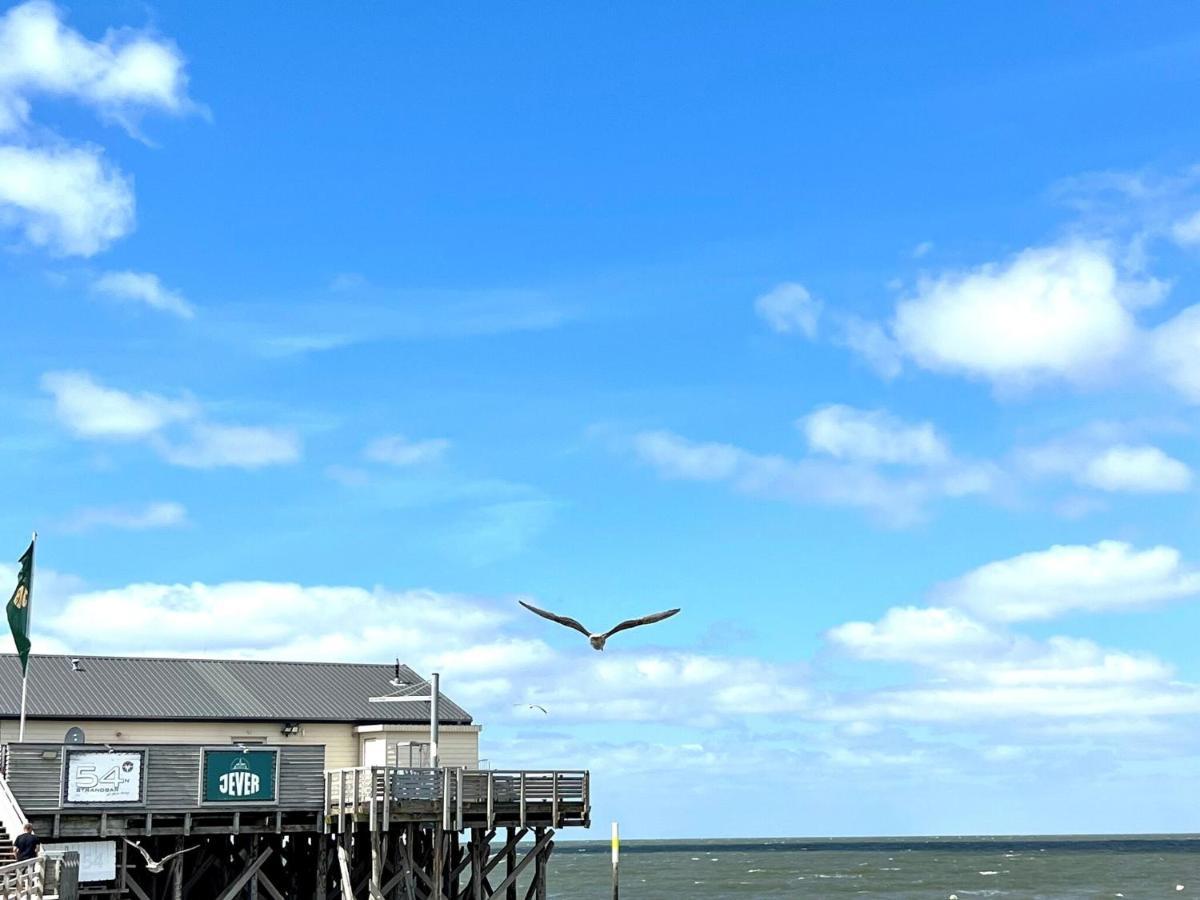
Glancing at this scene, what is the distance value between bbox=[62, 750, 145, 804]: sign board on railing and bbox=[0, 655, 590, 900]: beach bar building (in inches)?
1.3

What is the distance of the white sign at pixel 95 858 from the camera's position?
111 feet

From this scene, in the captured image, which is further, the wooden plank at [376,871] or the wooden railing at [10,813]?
the wooden plank at [376,871]

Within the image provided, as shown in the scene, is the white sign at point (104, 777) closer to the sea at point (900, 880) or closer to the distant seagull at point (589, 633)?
the distant seagull at point (589, 633)

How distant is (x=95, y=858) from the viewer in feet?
112

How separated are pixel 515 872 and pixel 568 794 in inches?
95.5

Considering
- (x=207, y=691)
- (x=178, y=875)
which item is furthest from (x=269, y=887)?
(x=207, y=691)

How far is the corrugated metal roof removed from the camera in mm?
41312

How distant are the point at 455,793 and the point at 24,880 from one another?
42.0 ft

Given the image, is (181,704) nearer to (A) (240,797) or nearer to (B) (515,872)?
(A) (240,797)

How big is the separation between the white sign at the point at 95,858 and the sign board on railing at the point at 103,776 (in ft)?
3.16

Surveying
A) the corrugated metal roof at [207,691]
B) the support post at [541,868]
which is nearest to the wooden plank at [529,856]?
the support post at [541,868]

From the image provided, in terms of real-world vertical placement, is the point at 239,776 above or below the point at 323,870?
above

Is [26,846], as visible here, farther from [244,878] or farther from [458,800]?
[458,800]

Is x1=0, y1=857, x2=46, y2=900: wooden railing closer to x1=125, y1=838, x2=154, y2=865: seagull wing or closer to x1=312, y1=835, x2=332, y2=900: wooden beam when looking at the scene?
x1=125, y1=838, x2=154, y2=865: seagull wing
